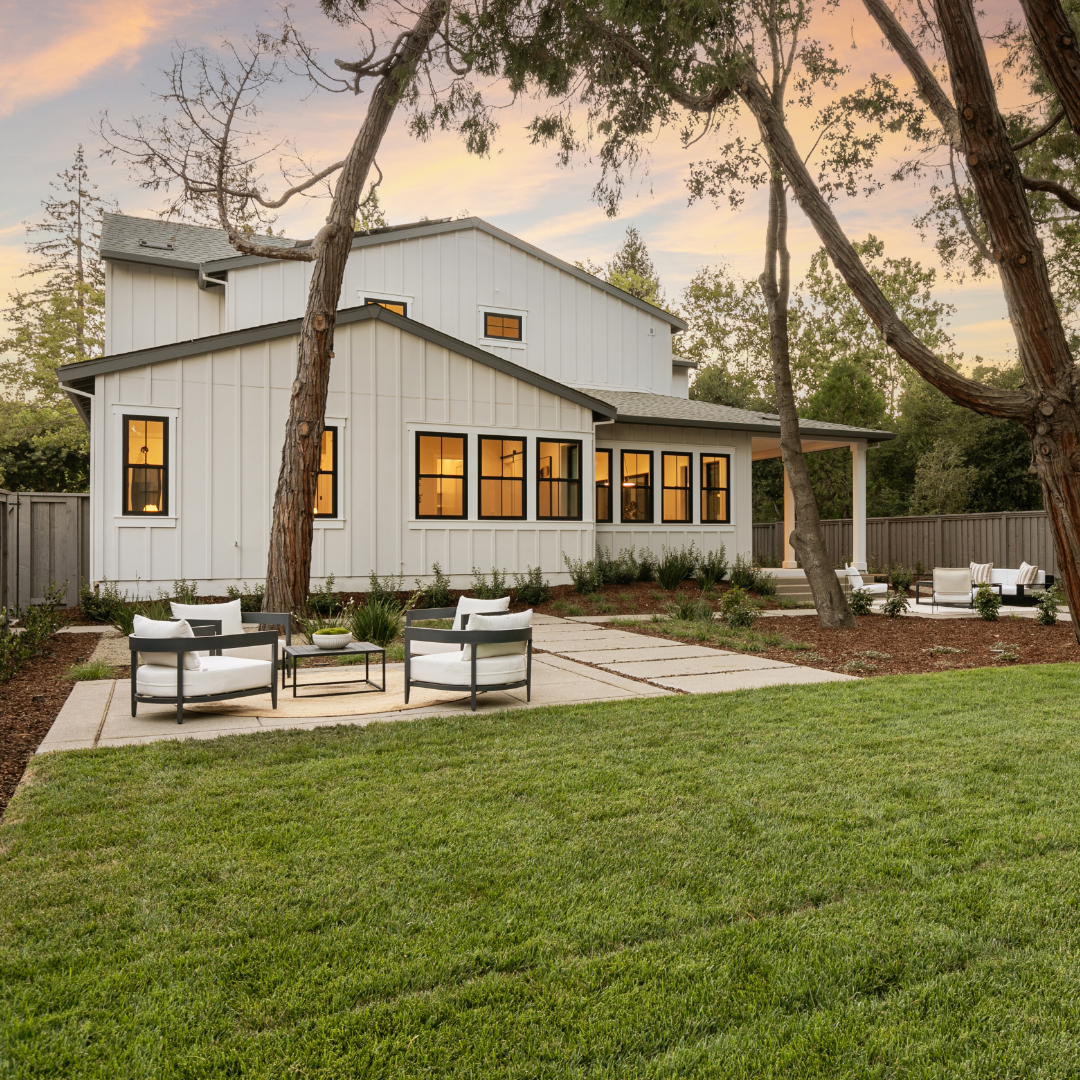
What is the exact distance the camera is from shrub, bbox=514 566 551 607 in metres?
14.2

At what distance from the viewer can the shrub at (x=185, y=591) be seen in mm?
11242

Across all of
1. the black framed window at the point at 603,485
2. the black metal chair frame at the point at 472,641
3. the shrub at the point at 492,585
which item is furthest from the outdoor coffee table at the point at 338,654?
the black framed window at the point at 603,485

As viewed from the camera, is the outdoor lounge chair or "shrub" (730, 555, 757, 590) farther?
the outdoor lounge chair

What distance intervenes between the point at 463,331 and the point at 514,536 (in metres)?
5.97

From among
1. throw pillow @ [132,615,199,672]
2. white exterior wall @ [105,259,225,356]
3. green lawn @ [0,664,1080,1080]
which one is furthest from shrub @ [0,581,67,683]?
white exterior wall @ [105,259,225,356]

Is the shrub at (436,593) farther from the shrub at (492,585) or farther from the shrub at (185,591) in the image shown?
the shrub at (185,591)

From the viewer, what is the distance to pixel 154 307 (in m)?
16.5

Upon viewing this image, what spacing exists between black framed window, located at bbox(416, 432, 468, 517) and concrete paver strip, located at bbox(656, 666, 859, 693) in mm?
7670

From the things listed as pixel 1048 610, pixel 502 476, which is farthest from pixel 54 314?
pixel 1048 610

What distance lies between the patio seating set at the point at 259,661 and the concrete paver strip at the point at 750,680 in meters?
1.58

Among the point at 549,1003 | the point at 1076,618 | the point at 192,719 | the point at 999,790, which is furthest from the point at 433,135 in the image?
the point at 549,1003

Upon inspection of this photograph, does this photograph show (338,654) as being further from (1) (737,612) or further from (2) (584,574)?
(2) (584,574)

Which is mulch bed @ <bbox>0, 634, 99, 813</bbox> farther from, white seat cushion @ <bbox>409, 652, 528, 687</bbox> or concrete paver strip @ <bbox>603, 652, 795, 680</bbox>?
concrete paver strip @ <bbox>603, 652, 795, 680</bbox>

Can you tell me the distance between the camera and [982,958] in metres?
2.58
